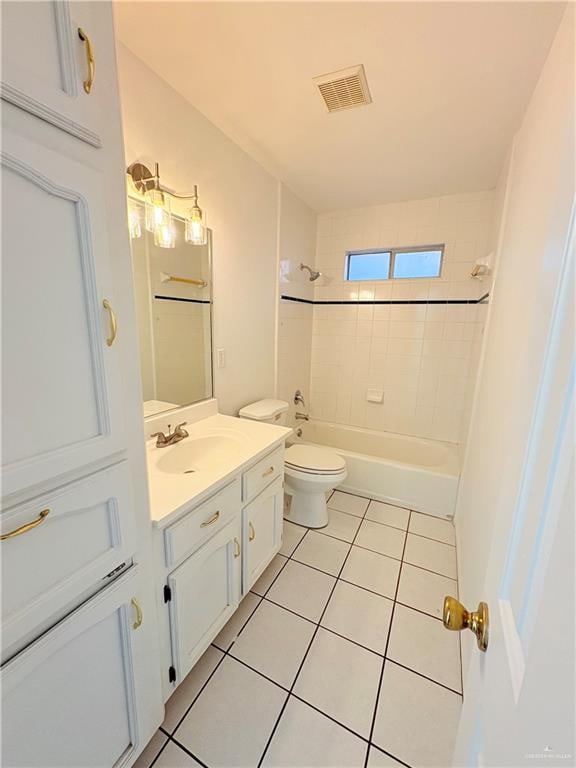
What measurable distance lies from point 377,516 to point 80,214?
2.42m

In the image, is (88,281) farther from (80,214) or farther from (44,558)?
(44,558)

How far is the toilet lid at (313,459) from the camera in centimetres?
207

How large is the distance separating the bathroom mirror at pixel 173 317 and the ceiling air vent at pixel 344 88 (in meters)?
0.86

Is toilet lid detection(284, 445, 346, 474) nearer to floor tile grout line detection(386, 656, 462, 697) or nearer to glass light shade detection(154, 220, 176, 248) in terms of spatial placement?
floor tile grout line detection(386, 656, 462, 697)

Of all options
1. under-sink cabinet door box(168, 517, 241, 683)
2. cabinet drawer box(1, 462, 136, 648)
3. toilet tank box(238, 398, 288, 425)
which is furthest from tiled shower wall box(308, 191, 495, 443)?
cabinet drawer box(1, 462, 136, 648)

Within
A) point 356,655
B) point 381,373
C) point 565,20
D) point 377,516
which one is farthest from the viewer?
point 381,373

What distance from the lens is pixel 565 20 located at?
1.03 m

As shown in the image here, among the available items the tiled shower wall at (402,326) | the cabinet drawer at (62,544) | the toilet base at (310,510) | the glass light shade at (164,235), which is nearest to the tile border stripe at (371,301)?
the tiled shower wall at (402,326)

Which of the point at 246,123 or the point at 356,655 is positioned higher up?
the point at 246,123

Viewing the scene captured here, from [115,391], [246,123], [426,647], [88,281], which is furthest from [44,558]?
[246,123]

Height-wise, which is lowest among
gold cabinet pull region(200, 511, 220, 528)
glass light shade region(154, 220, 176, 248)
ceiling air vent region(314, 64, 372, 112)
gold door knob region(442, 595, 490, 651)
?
gold cabinet pull region(200, 511, 220, 528)

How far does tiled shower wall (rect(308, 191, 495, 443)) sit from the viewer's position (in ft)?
8.32

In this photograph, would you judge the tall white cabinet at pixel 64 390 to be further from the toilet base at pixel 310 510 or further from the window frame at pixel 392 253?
the window frame at pixel 392 253

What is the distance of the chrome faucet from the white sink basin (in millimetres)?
23
